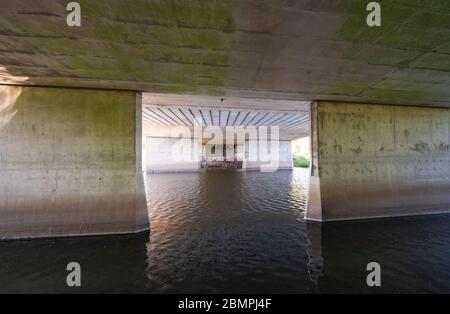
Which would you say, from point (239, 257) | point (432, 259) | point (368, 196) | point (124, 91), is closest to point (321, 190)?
point (368, 196)

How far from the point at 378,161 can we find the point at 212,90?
6872mm

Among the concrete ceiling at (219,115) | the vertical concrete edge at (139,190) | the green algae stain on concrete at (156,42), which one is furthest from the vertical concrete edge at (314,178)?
the vertical concrete edge at (139,190)

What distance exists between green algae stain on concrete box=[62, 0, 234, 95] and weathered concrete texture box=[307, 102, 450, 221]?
4855mm

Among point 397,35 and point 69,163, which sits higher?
point 397,35

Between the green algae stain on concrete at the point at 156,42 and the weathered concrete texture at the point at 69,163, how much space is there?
4.78ft

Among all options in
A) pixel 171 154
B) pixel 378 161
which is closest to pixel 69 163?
pixel 378 161

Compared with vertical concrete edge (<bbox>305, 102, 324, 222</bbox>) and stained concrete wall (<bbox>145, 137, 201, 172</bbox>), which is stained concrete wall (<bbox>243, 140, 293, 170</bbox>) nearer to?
stained concrete wall (<bbox>145, 137, 201, 172</bbox>)

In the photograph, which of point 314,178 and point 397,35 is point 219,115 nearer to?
point 314,178

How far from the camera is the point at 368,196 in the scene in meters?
8.94

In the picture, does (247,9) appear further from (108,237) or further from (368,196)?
(368,196)

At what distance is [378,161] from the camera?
357 inches

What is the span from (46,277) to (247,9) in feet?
20.2

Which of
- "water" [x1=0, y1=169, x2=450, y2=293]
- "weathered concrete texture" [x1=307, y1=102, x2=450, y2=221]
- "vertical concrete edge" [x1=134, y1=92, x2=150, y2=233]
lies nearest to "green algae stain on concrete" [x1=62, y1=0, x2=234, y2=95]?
"vertical concrete edge" [x1=134, y1=92, x2=150, y2=233]

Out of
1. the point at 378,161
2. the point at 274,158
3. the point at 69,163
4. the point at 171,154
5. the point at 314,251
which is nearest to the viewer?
the point at 314,251
